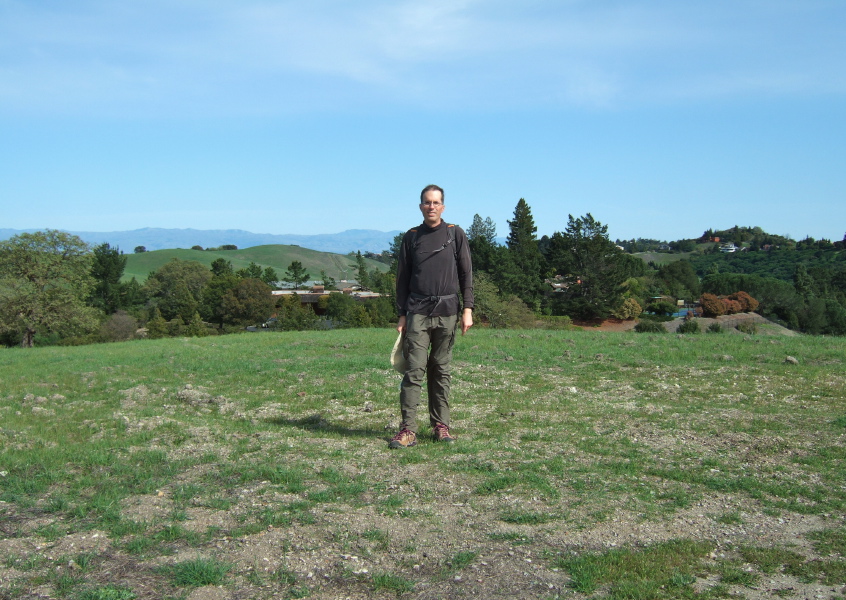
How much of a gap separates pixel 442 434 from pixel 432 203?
2426mm

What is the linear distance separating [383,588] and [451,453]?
2764 millimetres

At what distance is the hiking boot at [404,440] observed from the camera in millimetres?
6547

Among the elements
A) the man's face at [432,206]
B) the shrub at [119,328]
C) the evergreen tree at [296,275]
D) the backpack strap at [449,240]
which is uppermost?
the evergreen tree at [296,275]

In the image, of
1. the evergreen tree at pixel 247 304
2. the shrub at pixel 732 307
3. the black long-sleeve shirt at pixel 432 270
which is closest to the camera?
the black long-sleeve shirt at pixel 432 270

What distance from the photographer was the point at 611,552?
13.3 ft

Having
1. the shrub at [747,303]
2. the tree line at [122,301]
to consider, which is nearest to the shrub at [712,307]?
the shrub at [747,303]

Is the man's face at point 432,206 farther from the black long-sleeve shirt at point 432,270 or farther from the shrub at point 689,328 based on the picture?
the shrub at point 689,328

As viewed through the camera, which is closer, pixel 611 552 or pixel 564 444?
pixel 611 552

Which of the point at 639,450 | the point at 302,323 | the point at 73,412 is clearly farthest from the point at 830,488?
the point at 302,323

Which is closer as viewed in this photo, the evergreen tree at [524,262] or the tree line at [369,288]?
the tree line at [369,288]

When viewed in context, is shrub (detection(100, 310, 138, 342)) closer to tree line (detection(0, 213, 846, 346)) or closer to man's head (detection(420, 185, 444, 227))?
tree line (detection(0, 213, 846, 346))

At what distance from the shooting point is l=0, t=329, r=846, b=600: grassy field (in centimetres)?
374

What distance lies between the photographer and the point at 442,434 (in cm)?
684

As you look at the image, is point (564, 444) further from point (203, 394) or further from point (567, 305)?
point (567, 305)
